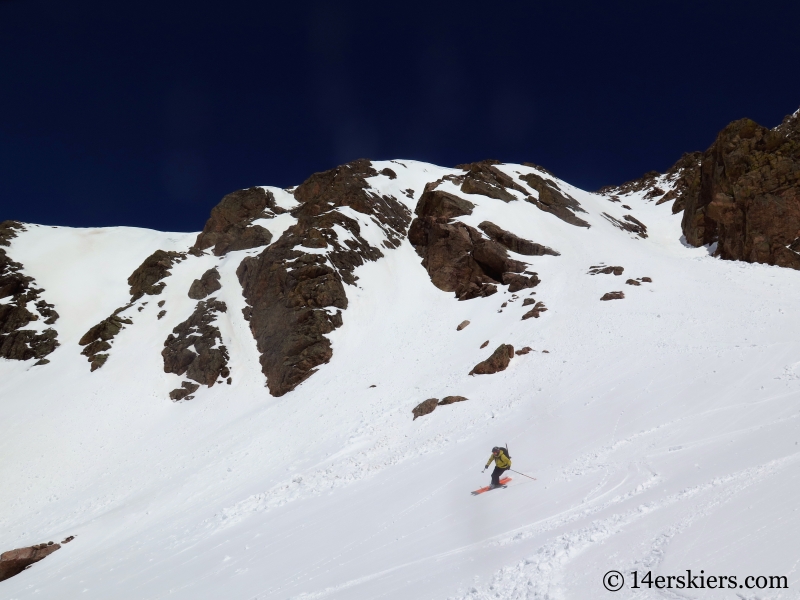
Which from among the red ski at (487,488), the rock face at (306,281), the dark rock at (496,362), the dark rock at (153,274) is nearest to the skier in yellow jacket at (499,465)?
the red ski at (487,488)

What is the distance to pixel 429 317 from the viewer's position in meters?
35.4

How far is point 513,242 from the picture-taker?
4116 centimetres

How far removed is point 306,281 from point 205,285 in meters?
12.1

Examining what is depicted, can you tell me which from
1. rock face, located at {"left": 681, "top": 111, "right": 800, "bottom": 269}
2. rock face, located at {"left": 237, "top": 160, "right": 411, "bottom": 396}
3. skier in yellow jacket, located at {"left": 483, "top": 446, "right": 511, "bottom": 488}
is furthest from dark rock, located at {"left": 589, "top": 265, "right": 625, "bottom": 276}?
skier in yellow jacket, located at {"left": 483, "top": 446, "right": 511, "bottom": 488}

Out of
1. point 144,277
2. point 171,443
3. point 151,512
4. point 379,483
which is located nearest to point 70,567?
point 151,512

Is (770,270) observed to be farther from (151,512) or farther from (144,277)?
(144,277)

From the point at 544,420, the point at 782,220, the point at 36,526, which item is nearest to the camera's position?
the point at 544,420

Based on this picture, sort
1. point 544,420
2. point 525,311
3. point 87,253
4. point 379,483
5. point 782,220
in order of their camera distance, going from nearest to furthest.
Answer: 1. point 379,483
2. point 544,420
3. point 525,311
4. point 782,220
5. point 87,253

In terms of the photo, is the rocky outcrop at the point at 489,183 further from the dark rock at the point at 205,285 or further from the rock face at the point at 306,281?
the dark rock at the point at 205,285

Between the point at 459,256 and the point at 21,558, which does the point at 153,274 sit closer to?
the point at 459,256

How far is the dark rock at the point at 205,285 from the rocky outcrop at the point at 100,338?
5.91 meters

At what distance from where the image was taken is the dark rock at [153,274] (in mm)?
44125

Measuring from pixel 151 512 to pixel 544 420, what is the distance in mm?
15832

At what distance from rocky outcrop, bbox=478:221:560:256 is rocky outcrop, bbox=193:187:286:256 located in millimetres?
23953
